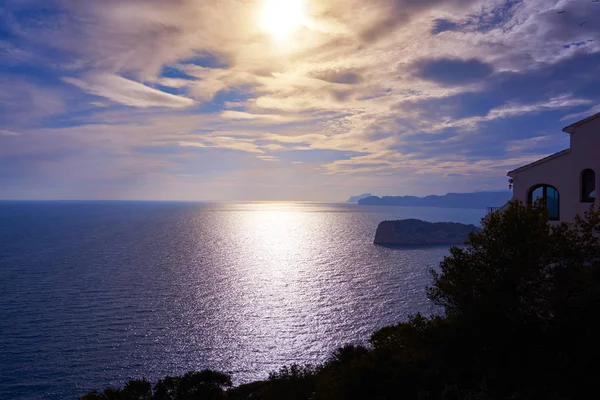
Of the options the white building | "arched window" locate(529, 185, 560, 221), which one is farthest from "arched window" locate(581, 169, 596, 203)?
"arched window" locate(529, 185, 560, 221)

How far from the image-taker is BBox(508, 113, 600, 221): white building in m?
21.3

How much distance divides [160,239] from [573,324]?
471 ft

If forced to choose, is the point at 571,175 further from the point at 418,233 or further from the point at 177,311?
the point at 418,233

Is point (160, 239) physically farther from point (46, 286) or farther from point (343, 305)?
point (343, 305)

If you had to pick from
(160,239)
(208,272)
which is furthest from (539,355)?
(160,239)

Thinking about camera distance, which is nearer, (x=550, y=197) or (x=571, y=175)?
(x=571, y=175)

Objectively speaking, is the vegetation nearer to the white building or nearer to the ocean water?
the white building

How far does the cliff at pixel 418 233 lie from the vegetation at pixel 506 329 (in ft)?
403

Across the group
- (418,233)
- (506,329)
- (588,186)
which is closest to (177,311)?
(506,329)

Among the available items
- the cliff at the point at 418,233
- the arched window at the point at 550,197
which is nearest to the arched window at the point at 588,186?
the arched window at the point at 550,197

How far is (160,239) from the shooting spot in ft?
461

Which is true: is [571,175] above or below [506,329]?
above

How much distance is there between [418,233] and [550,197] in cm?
11944

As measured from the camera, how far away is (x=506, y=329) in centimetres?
1522
